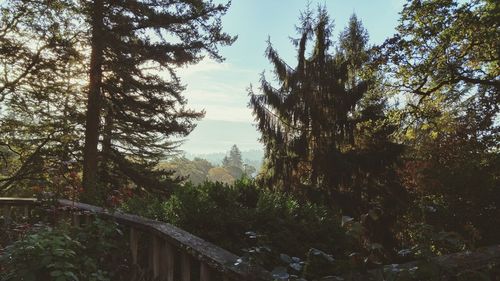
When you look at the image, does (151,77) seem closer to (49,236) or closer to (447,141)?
(447,141)

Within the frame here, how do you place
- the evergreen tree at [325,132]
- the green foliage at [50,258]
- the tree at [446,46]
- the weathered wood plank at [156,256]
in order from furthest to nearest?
the evergreen tree at [325,132] → the tree at [446,46] → the weathered wood plank at [156,256] → the green foliage at [50,258]

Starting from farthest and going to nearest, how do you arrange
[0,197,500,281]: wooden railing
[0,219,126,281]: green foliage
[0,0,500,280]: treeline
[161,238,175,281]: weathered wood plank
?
[0,0,500,280]: treeline → [161,238,175,281]: weathered wood plank → [0,219,126,281]: green foliage → [0,197,500,281]: wooden railing

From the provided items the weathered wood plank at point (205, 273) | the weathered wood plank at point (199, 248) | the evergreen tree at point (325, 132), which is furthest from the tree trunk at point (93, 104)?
the weathered wood plank at point (205, 273)

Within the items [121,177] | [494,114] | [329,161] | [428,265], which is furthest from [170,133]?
[428,265]

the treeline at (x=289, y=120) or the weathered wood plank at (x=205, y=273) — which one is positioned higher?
the treeline at (x=289, y=120)

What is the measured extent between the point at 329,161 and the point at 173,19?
9.15 metres

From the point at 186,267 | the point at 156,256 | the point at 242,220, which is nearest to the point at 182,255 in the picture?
the point at 186,267

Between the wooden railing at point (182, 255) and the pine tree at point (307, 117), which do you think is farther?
the pine tree at point (307, 117)

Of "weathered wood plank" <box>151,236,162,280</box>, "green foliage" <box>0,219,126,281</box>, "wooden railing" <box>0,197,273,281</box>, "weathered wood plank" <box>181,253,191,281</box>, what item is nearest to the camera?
"wooden railing" <box>0,197,273,281</box>

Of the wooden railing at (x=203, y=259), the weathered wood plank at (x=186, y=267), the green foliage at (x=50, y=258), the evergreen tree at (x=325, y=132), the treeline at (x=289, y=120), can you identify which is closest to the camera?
the wooden railing at (x=203, y=259)

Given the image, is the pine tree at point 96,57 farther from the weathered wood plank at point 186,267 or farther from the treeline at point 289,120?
the weathered wood plank at point 186,267

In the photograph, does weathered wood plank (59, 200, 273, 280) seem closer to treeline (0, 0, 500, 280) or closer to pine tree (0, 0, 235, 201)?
treeline (0, 0, 500, 280)

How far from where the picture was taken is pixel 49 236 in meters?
3.28

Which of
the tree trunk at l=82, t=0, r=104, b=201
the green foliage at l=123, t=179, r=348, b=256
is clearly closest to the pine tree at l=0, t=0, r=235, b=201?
the tree trunk at l=82, t=0, r=104, b=201
